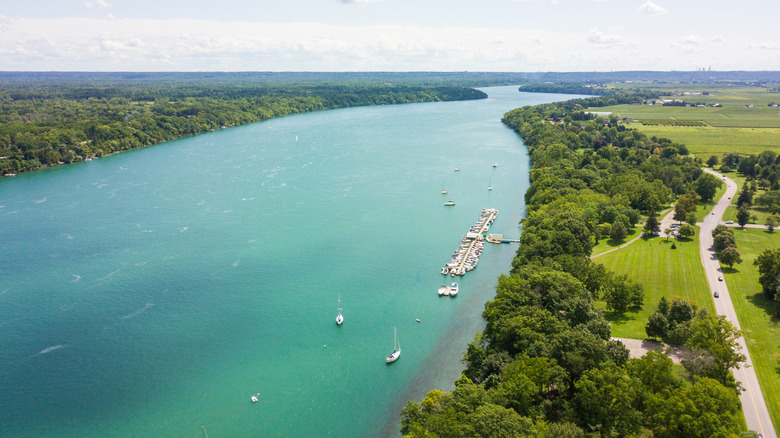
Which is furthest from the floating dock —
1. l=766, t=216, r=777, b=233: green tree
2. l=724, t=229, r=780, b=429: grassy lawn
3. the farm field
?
the farm field

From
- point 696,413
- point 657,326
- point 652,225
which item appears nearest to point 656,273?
point 652,225

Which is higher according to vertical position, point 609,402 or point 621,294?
point 609,402

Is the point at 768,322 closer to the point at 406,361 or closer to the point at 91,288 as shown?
the point at 406,361

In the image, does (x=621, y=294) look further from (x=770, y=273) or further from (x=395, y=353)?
(x=395, y=353)

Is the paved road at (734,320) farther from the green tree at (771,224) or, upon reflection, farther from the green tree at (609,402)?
the green tree at (609,402)

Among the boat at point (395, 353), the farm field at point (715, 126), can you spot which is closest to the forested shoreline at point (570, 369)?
the boat at point (395, 353)

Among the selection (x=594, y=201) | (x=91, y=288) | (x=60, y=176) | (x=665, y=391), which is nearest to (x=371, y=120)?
(x=60, y=176)

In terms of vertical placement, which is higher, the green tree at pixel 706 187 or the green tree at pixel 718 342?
the green tree at pixel 706 187
